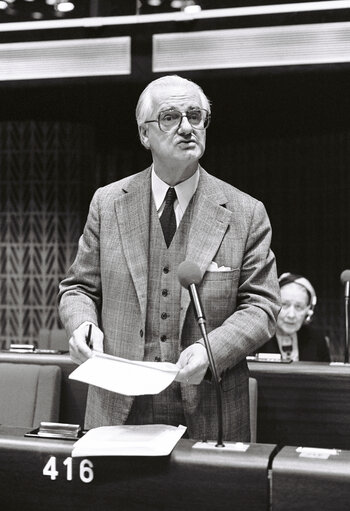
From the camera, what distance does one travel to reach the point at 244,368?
170 cm

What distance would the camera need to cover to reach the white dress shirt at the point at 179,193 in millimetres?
1729

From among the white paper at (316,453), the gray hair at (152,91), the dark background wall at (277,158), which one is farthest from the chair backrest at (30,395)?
the dark background wall at (277,158)

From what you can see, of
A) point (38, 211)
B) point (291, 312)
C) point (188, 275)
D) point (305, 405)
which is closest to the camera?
point (188, 275)

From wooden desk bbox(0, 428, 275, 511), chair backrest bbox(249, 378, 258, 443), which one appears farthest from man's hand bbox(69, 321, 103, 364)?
chair backrest bbox(249, 378, 258, 443)

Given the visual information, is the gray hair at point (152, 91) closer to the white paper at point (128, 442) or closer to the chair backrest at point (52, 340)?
the white paper at point (128, 442)

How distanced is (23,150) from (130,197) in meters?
5.12

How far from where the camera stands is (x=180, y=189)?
1.74 m

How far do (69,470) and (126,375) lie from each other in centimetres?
20

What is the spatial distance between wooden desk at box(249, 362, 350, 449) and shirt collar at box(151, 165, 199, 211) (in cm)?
134

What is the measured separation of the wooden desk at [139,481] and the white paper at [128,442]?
0.05 ft

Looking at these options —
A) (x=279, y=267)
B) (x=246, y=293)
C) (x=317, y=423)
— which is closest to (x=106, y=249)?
(x=246, y=293)

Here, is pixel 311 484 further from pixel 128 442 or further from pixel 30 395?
pixel 30 395

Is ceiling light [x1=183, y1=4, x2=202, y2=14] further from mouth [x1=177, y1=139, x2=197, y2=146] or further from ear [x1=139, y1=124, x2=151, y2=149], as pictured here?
mouth [x1=177, y1=139, x2=197, y2=146]

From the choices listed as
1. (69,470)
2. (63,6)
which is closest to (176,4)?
(63,6)
